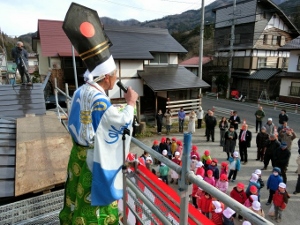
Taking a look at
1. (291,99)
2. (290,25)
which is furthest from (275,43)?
(291,99)

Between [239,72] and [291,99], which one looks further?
[239,72]

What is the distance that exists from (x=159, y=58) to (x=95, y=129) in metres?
16.6

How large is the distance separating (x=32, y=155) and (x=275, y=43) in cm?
3084

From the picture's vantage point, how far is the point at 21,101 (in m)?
5.82

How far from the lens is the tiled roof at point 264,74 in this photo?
2281 centimetres

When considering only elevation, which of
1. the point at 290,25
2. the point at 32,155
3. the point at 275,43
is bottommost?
the point at 32,155

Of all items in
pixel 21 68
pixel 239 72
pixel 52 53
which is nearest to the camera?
pixel 21 68

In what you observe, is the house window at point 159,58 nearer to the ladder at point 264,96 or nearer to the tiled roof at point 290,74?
the ladder at point 264,96

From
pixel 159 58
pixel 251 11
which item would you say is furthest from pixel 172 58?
pixel 251 11

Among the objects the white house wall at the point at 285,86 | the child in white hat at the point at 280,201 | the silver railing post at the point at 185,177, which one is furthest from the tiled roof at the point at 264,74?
the silver railing post at the point at 185,177

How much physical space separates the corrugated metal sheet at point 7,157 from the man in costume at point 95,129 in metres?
1.20

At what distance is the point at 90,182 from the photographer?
1640mm

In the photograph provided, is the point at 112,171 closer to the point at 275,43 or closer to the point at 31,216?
the point at 31,216

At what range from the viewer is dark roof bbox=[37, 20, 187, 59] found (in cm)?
1588
